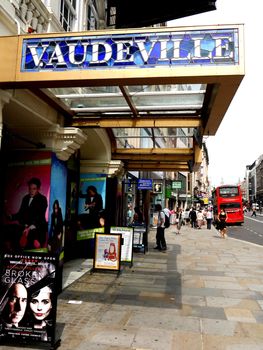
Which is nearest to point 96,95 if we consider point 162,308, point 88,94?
point 88,94

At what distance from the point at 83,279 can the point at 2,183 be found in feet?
9.62

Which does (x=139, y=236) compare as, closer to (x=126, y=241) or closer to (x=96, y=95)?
(x=126, y=241)

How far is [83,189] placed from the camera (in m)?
11.2

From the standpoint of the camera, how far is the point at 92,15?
388 inches

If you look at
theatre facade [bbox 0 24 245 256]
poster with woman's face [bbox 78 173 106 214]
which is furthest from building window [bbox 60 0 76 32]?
poster with woman's face [bbox 78 173 106 214]

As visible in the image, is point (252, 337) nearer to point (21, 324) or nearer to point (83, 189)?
point (21, 324)

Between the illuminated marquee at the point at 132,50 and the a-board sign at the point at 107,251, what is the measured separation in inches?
196

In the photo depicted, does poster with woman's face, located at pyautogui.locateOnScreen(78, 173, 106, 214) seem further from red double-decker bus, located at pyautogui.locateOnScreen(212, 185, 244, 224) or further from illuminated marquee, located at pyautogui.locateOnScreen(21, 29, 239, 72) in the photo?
red double-decker bus, located at pyautogui.locateOnScreen(212, 185, 244, 224)

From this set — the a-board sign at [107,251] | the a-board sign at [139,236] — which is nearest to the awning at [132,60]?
the a-board sign at [107,251]

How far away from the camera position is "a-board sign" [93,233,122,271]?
863 centimetres

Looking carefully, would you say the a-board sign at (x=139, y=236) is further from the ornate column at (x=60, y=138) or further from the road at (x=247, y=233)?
the road at (x=247, y=233)

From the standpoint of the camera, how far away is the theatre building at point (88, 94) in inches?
175

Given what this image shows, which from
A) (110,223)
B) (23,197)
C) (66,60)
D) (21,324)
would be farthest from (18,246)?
(110,223)

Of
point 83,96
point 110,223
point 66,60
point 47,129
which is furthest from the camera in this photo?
point 110,223
